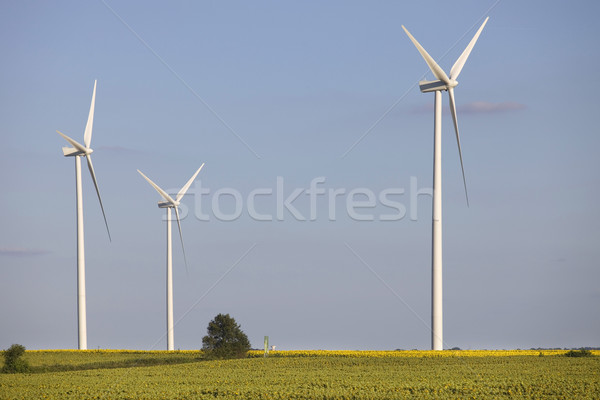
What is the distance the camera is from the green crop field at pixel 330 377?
42344 millimetres

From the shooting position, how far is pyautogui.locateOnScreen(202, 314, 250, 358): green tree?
72.2 meters

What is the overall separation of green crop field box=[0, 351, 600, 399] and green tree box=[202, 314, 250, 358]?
207cm

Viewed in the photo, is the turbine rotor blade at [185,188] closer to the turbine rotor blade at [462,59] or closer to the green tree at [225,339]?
the green tree at [225,339]

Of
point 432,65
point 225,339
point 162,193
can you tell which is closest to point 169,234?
point 162,193

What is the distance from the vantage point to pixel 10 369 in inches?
2499

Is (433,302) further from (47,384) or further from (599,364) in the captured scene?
(47,384)

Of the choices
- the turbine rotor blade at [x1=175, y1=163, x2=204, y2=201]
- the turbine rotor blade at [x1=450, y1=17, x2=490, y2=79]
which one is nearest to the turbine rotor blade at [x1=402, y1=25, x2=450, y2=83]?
the turbine rotor blade at [x1=450, y1=17, x2=490, y2=79]

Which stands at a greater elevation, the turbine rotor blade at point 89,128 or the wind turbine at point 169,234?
the turbine rotor blade at point 89,128

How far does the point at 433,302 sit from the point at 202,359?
2151cm

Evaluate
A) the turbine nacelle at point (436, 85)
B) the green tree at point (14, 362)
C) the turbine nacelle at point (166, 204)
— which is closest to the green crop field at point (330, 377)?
the green tree at point (14, 362)

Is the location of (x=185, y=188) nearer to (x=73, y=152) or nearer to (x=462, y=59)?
(x=73, y=152)

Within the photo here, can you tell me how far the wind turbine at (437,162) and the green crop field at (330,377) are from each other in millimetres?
3202

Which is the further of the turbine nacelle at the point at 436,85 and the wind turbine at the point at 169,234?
the wind turbine at the point at 169,234

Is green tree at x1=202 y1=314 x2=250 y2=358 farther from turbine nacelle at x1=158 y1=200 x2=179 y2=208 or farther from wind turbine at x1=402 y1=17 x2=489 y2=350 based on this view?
turbine nacelle at x1=158 y1=200 x2=179 y2=208
